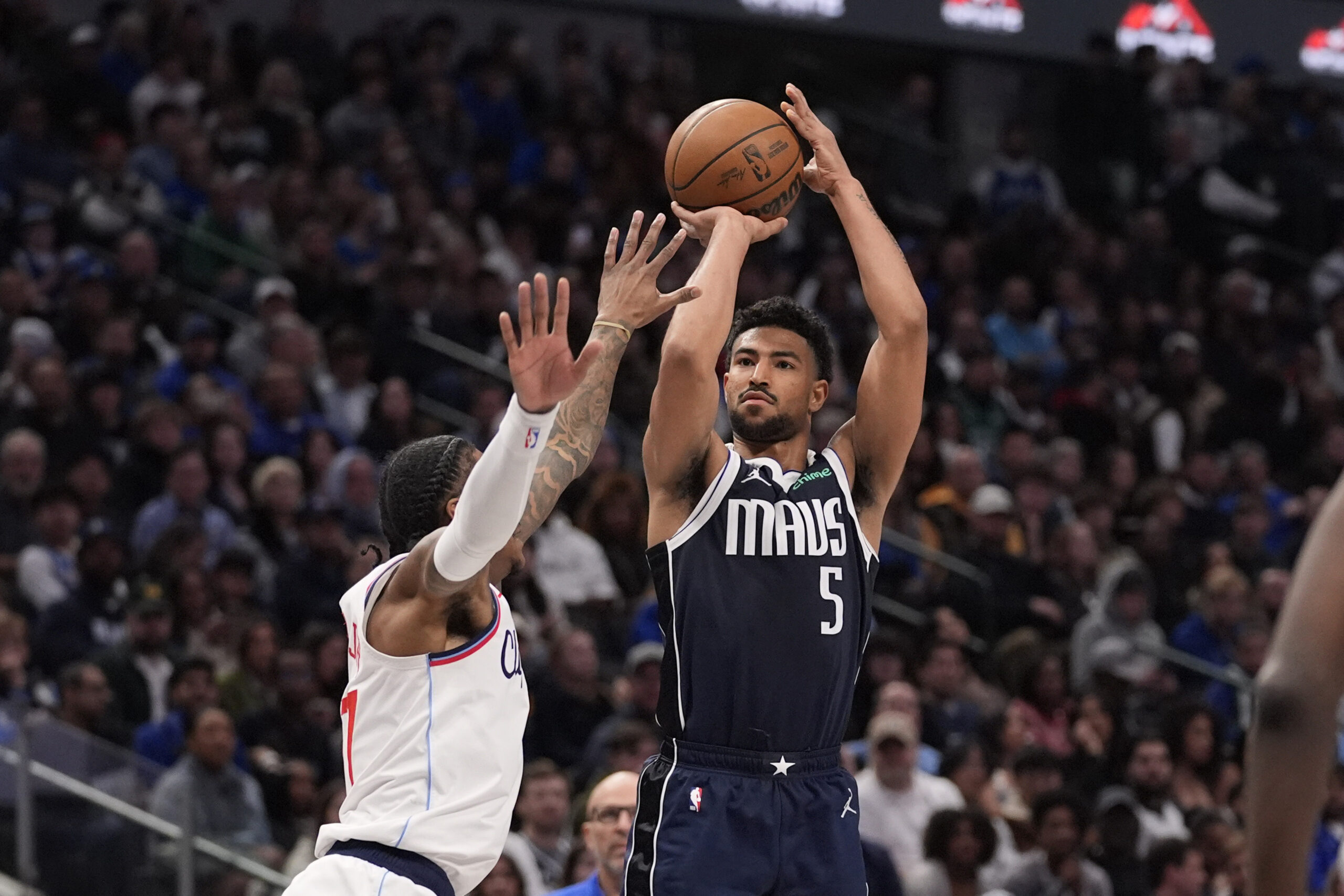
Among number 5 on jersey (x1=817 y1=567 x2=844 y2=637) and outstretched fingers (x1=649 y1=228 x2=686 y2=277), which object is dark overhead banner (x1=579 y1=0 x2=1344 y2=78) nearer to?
outstretched fingers (x1=649 y1=228 x2=686 y2=277)

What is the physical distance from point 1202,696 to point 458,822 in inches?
308

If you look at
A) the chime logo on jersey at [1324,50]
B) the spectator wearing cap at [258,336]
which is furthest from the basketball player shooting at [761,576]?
the chime logo on jersey at [1324,50]

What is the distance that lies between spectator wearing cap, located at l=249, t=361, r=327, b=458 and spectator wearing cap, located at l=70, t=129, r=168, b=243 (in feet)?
6.40

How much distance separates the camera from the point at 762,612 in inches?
183

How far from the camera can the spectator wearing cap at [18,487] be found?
30.7 feet

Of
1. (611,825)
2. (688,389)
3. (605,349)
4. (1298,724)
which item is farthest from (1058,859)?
(1298,724)

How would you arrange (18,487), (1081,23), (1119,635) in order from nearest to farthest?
(18,487) → (1119,635) → (1081,23)

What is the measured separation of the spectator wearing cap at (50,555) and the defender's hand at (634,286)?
5.08 metres

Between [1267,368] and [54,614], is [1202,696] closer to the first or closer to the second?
[1267,368]

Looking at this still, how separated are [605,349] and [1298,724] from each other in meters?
2.89

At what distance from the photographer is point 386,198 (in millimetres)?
13281

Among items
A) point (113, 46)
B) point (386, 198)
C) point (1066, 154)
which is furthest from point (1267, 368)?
point (113, 46)

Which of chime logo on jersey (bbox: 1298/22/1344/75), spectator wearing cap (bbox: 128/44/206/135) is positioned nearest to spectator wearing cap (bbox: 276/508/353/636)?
spectator wearing cap (bbox: 128/44/206/135)

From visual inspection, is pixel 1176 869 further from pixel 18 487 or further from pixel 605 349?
pixel 18 487
